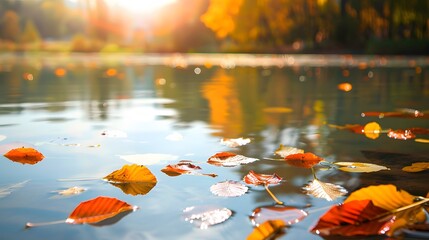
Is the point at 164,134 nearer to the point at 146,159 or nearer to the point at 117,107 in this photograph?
the point at 146,159

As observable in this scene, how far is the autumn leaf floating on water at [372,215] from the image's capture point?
1.52 m

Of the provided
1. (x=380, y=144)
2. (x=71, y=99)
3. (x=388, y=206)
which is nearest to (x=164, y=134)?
(x=380, y=144)

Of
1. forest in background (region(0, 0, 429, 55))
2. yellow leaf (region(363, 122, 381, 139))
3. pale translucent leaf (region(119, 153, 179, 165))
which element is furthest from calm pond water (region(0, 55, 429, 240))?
forest in background (region(0, 0, 429, 55))

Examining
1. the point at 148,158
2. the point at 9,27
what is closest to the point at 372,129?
the point at 148,158

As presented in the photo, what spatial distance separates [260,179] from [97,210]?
0.69 meters

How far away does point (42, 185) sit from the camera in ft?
6.71

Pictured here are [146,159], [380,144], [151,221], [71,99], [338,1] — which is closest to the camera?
[151,221]

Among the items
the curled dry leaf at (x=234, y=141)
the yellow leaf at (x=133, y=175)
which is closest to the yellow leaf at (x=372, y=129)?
the curled dry leaf at (x=234, y=141)

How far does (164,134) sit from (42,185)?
1.34 meters

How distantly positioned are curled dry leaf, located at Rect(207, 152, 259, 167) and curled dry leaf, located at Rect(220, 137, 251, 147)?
404 millimetres

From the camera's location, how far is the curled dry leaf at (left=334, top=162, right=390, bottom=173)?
2332 mm

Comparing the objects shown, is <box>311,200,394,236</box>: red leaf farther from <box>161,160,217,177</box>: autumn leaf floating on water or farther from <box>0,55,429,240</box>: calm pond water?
<box>161,160,217,177</box>: autumn leaf floating on water

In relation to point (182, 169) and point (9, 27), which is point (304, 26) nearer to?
point (182, 169)

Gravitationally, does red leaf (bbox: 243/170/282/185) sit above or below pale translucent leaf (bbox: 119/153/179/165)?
above
